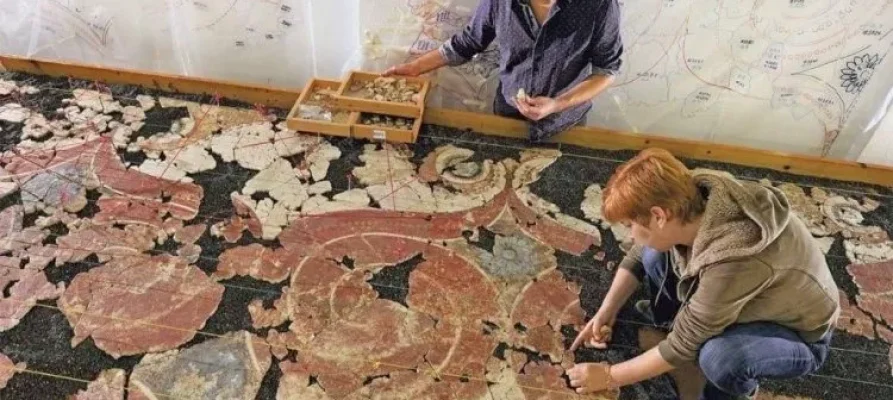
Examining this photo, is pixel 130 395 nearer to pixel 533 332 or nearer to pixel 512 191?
pixel 533 332

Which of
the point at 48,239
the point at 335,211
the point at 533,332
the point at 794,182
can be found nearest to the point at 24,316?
the point at 48,239

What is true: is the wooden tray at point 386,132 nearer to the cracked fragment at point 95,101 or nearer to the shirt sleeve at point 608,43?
the shirt sleeve at point 608,43

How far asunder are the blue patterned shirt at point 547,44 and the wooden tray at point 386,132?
21 centimetres

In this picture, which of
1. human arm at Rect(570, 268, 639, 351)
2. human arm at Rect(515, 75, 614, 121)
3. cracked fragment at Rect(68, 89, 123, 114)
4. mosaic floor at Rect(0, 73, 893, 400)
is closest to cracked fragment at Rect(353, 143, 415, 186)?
mosaic floor at Rect(0, 73, 893, 400)

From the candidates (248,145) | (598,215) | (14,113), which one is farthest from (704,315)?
(14,113)

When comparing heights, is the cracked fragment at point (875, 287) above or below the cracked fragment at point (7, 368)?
above

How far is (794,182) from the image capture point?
5.86 ft

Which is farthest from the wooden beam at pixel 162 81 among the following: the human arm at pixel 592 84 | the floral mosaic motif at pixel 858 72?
the floral mosaic motif at pixel 858 72

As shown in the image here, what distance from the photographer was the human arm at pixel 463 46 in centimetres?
163

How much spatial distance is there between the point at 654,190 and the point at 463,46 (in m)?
0.88

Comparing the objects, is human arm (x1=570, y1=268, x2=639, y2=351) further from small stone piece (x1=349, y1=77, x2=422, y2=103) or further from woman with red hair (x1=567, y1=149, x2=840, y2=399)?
small stone piece (x1=349, y1=77, x2=422, y2=103)

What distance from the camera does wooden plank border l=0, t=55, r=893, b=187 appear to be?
1799 mm

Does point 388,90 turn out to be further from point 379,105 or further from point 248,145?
point 248,145

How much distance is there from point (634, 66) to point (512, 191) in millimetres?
503
